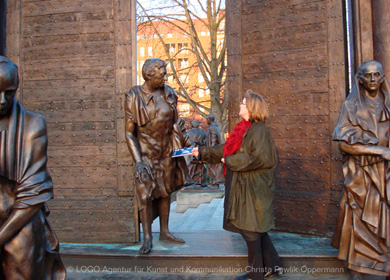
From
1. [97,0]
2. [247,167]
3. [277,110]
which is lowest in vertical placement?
[247,167]

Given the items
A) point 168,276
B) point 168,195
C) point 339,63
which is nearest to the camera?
point 168,276

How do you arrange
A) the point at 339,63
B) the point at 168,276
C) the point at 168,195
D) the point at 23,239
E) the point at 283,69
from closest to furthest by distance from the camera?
the point at 23,239 → the point at 168,276 → the point at 168,195 → the point at 339,63 → the point at 283,69

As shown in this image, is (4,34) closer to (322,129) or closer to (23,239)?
(23,239)

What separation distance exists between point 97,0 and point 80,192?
286cm

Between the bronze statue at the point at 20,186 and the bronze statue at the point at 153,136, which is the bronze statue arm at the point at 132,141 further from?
the bronze statue at the point at 20,186

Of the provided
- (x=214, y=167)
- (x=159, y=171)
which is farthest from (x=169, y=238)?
(x=214, y=167)

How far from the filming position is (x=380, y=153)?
3.64 metres

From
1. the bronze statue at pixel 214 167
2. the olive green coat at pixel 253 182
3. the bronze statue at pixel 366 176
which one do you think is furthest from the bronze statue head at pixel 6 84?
the bronze statue at pixel 214 167

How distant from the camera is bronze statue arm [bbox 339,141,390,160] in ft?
11.9

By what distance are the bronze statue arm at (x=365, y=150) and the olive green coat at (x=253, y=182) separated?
77cm

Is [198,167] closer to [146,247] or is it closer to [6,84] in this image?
[146,247]

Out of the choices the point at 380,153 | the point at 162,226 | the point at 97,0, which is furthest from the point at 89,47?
the point at 380,153

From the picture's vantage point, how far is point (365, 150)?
3705mm

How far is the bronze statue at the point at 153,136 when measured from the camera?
470 centimetres
